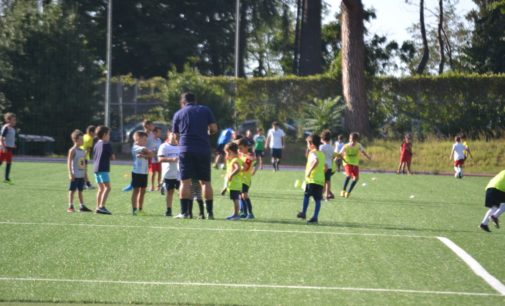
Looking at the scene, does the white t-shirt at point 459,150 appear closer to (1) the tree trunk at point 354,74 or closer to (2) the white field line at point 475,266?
(1) the tree trunk at point 354,74

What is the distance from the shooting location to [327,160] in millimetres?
20844

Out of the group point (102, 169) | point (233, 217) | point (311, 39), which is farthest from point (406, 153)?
point (102, 169)

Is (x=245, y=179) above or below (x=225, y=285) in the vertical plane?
above

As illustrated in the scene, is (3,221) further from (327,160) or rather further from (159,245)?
(327,160)

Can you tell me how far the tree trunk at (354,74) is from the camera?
4400 centimetres

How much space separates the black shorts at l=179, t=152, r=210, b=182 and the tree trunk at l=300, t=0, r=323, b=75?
39844 mm

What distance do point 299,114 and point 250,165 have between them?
31788 millimetres

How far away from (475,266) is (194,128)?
5.50 meters

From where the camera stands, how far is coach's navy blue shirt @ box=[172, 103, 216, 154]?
14.9 m

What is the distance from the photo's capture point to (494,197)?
1464cm

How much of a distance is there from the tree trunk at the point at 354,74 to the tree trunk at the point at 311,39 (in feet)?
29.4

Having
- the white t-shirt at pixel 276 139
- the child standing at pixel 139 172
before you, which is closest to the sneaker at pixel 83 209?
the child standing at pixel 139 172

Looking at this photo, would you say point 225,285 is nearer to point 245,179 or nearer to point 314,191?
point 314,191

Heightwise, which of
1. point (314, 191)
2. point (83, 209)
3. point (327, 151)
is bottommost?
point (83, 209)
